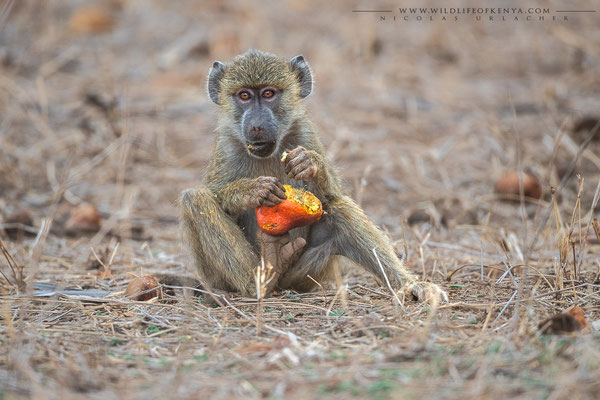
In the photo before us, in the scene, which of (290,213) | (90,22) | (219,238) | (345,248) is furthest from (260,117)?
(90,22)

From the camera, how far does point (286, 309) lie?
4609 millimetres

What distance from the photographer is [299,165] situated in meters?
4.83

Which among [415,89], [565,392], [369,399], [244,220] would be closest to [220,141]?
[244,220]

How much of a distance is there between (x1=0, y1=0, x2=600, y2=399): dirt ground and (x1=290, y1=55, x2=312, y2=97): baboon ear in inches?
37.9

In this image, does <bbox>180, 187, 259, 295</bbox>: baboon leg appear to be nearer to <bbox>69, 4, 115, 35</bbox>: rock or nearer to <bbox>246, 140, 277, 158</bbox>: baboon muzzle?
<bbox>246, 140, 277, 158</bbox>: baboon muzzle

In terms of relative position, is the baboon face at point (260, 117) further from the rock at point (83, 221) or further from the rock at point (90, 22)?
the rock at point (90, 22)

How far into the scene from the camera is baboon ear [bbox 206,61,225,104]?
5.88m

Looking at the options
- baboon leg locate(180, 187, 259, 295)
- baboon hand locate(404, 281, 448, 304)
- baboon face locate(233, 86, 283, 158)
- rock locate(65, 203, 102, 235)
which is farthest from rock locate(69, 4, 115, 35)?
baboon hand locate(404, 281, 448, 304)

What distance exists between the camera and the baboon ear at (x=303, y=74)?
5.96m

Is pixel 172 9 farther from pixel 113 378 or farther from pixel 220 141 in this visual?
pixel 113 378

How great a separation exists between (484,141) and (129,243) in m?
5.24

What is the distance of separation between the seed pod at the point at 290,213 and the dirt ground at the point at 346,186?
0.54 m

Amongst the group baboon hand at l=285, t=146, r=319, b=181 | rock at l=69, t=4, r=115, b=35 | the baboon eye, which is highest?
rock at l=69, t=4, r=115, b=35

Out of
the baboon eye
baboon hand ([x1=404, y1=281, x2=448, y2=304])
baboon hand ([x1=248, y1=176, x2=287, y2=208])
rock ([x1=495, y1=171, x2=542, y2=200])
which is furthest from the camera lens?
rock ([x1=495, y1=171, x2=542, y2=200])
